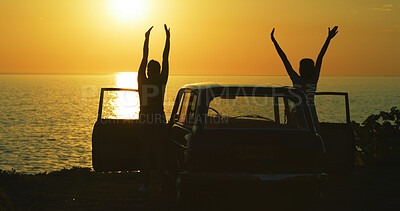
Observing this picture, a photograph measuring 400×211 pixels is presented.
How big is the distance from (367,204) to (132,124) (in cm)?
400

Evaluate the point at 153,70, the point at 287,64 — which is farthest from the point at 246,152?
the point at 153,70

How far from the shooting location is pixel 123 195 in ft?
27.2

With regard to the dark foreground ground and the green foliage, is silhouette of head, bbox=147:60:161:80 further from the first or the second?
the green foliage

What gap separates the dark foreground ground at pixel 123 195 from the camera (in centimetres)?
724

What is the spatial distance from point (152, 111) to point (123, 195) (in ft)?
5.11

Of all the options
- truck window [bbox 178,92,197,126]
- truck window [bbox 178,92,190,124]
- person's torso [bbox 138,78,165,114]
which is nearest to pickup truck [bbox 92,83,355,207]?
truck window [bbox 178,92,197,126]

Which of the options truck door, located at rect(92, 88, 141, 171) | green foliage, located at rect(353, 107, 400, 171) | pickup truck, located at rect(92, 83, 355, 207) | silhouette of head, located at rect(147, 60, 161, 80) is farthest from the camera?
green foliage, located at rect(353, 107, 400, 171)

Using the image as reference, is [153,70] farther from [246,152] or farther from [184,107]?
[246,152]

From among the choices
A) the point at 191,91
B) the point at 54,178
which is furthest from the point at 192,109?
the point at 54,178

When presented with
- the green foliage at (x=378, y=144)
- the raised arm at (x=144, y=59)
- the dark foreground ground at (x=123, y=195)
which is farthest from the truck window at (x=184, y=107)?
the green foliage at (x=378, y=144)

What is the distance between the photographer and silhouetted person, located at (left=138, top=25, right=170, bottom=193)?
7945mm

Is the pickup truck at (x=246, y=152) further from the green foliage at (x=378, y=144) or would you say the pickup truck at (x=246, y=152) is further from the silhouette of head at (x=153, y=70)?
the green foliage at (x=378, y=144)

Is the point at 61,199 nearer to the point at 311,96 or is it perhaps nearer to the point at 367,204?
the point at 311,96

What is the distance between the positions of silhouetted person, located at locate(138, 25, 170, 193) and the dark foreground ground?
0.68 m
